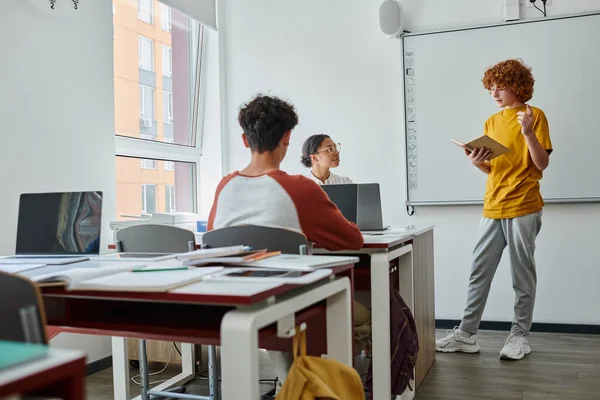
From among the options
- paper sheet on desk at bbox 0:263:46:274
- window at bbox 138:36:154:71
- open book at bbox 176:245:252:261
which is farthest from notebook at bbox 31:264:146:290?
window at bbox 138:36:154:71

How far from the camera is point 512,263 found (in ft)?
10.5

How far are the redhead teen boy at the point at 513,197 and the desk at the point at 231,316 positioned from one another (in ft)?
5.75

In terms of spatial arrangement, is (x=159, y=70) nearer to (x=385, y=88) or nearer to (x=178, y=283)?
(x=385, y=88)

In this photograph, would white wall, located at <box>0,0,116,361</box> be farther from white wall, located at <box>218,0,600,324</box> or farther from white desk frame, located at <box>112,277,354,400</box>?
white desk frame, located at <box>112,277,354,400</box>

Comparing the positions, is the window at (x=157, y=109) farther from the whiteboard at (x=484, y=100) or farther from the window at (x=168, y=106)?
the whiteboard at (x=484, y=100)

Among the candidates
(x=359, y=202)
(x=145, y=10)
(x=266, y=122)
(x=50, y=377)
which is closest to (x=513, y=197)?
(x=359, y=202)

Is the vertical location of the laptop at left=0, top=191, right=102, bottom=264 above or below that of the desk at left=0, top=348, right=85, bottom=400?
above

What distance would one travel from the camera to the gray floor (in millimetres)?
2617

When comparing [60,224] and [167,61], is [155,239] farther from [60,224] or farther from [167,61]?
[167,61]

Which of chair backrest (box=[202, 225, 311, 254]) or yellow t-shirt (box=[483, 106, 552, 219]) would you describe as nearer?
chair backrest (box=[202, 225, 311, 254])

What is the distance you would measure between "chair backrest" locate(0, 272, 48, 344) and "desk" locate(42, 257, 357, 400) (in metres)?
0.26

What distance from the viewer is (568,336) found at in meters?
3.70

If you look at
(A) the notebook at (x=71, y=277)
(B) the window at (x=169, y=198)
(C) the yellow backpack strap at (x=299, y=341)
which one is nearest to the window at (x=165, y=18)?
(B) the window at (x=169, y=198)

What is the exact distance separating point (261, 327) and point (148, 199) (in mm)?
3081
